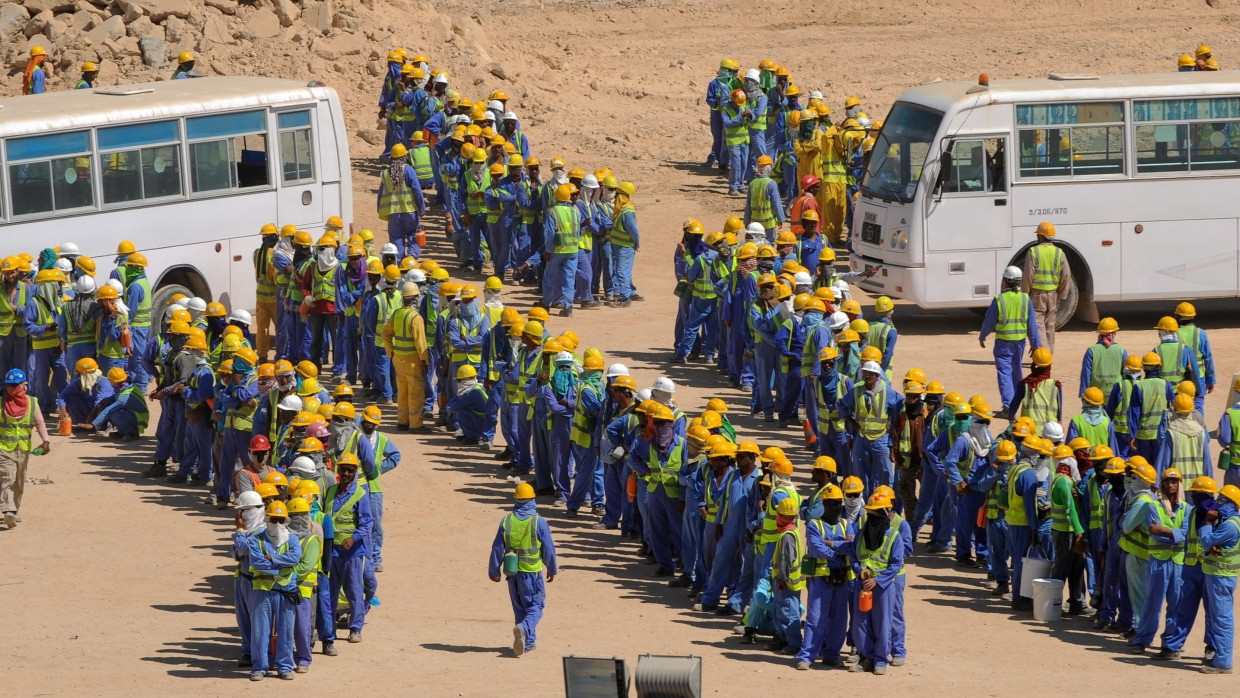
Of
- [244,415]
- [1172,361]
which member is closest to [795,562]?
[244,415]

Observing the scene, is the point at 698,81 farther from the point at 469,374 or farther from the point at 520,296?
the point at 469,374

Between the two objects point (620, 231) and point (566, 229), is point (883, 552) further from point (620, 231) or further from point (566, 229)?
point (620, 231)

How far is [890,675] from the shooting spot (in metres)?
15.4

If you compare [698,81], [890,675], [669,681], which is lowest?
[890,675]

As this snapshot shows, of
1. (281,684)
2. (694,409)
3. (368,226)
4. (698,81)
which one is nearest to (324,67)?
(368,226)

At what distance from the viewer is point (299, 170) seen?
2527cm

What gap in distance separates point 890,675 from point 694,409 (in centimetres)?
713

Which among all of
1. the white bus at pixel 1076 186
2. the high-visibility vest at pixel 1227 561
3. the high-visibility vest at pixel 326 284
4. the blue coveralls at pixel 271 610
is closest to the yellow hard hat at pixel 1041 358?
the high-visibility vest at pixel 1227 561

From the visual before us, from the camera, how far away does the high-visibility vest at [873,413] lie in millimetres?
18469

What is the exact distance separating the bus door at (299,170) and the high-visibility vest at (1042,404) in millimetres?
10184

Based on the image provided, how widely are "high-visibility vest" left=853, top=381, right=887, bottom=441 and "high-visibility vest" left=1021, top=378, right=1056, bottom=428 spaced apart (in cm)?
154

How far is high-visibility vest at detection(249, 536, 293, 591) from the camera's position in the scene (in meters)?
14.9

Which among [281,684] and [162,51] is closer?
[281,684]

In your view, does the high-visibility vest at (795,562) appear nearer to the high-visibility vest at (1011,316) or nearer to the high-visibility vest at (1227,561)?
the high-visibility vest at (1227,561)
